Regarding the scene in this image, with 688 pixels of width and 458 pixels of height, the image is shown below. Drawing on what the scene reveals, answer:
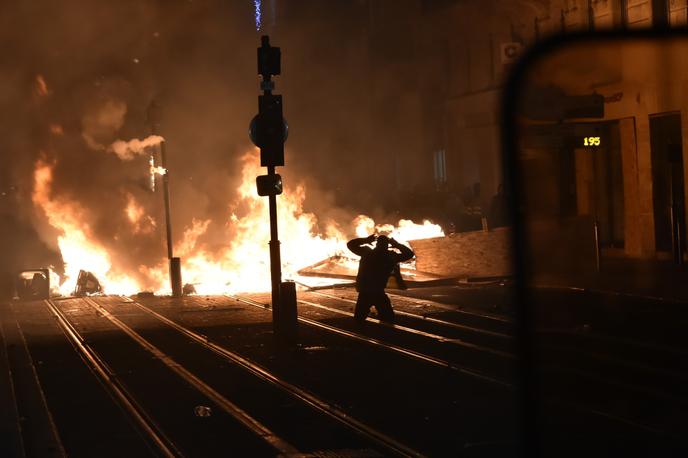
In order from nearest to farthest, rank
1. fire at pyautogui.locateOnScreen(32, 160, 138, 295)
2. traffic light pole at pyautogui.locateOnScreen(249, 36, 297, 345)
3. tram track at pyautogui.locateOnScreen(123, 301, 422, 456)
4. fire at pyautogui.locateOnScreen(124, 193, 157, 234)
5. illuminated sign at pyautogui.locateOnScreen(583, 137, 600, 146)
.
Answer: tram track at pyautogui.locateOnScreen(123, 301, 422, 456)
traffic light pole at pyautogui.locateOnScreen(249, 36, 297, 345)
illuminated sign at pyautogui.locateOnScreen(583, 137, 600, 146)
fire at pyautogui.locateOnScreen(32, 160, 138, 295)
fire at pyautogui.locateOnScreen(124, 193, 157, 234)

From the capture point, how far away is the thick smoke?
3431 centimetres

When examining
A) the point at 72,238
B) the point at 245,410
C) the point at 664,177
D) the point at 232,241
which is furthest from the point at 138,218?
the point at 245,410

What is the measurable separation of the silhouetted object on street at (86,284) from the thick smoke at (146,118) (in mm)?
2350

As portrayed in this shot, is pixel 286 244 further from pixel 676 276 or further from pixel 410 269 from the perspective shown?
pixel 676 276

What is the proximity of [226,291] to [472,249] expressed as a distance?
5.96m

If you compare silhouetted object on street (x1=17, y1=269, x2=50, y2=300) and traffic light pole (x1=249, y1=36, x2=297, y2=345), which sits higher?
Result: traffic light pole (x1=249, y1=36, x2=297, y2=345)

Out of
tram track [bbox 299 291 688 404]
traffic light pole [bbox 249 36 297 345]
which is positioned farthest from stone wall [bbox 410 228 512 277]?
traffic light pole [bbox 249 36 297 345]

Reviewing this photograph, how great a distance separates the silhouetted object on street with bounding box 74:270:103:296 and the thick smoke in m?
2.35

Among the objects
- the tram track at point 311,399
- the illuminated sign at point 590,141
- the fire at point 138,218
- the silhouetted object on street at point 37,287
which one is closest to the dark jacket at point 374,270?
the tram track at point 311,399

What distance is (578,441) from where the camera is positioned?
29.5 ft

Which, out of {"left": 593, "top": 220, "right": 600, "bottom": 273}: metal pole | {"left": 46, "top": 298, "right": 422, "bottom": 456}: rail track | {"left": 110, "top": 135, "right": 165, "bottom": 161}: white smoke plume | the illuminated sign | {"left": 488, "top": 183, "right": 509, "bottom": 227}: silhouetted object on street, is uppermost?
{"left": 110, "top": 135, "right": 165, "bottom": 161}: white smoke plume

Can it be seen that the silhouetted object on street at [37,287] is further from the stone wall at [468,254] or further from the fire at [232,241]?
the stone wall at [468,254]

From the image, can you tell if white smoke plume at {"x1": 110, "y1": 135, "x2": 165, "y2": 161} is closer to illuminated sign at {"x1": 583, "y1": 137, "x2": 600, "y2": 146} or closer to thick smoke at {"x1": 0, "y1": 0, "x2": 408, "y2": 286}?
thick smoke at {"x1": 0, "y1": 0, "x2": 408, "y2": 286}

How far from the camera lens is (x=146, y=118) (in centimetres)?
3253
